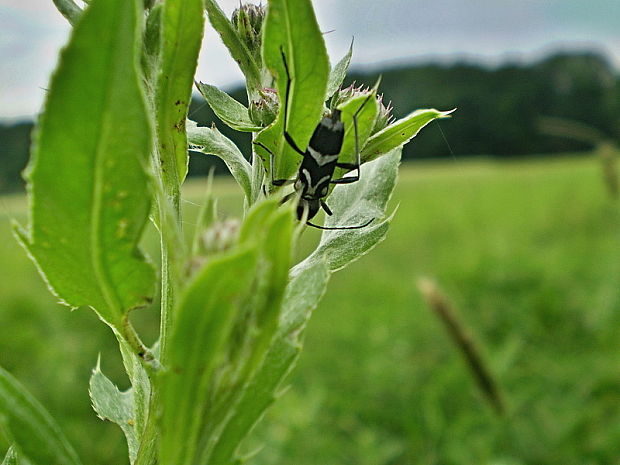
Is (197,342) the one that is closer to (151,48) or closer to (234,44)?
(151,48)

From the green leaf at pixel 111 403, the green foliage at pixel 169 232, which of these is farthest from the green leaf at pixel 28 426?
the green leaf at pixel 111 403

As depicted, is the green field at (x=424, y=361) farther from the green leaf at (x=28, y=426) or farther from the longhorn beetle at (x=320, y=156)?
the green leaf at (x=28, y=426)

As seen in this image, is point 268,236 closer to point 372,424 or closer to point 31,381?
point 372,424

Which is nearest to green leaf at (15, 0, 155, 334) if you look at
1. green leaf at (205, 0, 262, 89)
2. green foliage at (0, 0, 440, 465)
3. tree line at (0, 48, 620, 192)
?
green foliage at (0, 0, 440, 465)

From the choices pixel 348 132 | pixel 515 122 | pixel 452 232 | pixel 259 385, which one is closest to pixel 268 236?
pixel 259 385

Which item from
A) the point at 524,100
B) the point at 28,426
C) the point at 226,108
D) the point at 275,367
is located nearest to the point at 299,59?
the point at 226,108

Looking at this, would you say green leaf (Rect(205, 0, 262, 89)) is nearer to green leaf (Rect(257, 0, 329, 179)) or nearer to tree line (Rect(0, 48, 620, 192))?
green leaf (Rect(257, 0, 329, 179))
